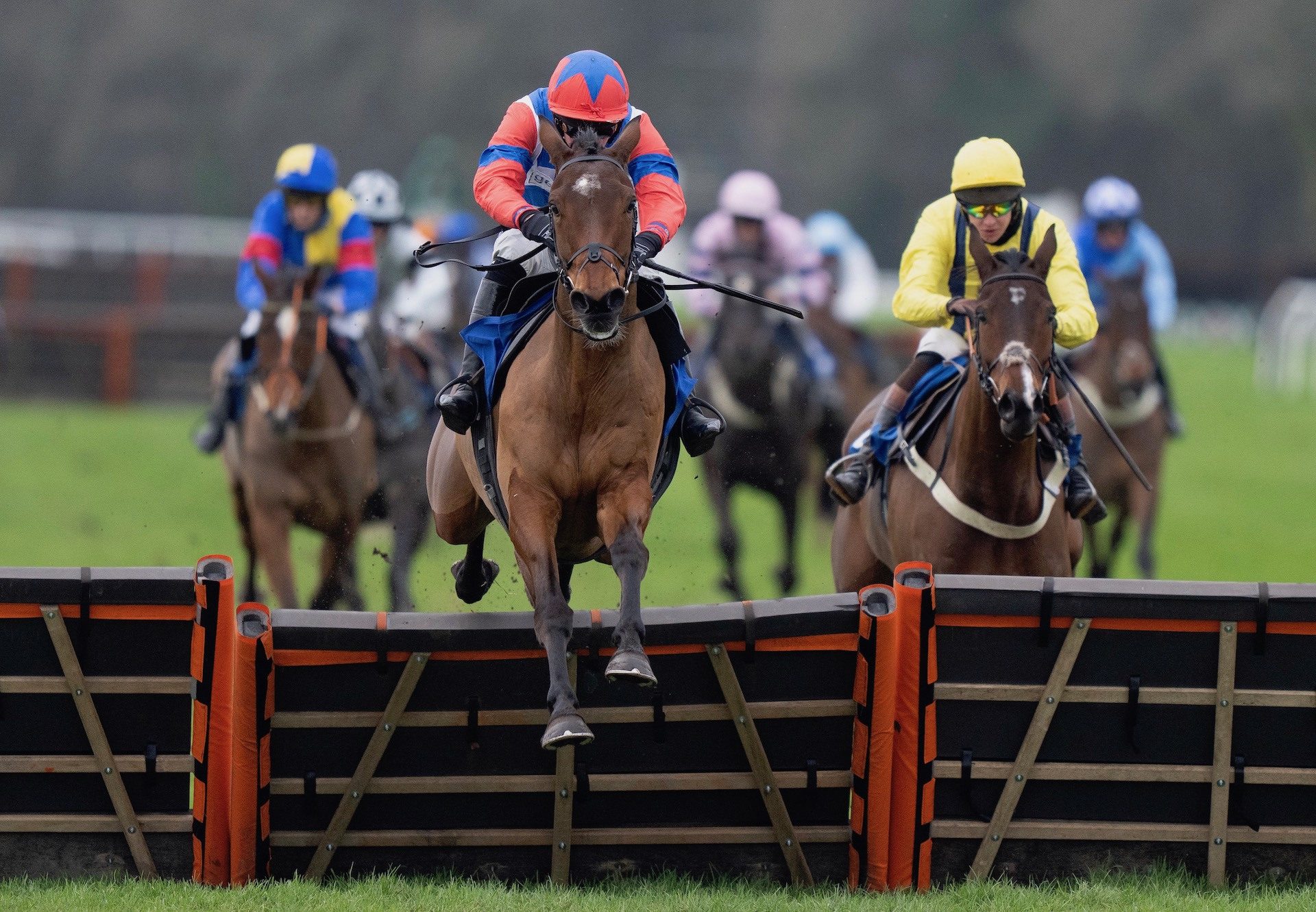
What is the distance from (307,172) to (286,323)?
80 cm

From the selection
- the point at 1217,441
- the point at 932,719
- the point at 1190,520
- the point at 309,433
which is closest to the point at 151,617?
the point at 932,719

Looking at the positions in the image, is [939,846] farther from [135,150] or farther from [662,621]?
[135,150]

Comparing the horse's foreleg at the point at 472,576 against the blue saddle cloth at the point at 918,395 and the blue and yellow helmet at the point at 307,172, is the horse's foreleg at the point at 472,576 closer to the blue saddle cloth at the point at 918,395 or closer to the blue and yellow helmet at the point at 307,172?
the blue saddle cloth at the point at 918,395

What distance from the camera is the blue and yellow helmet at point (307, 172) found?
30.6ft

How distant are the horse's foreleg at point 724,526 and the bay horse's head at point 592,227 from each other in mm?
5245

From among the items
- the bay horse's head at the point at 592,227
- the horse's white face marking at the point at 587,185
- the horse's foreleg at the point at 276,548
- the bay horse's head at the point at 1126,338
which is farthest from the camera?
the bay horse's head at the point at 1126,338

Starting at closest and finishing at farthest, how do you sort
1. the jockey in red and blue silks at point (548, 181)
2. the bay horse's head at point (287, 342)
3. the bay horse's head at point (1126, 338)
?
the jockey in red and blue silks at point (548, 181), the bay horse's head at point (287, 342), the bay horse's head at point (1126, 338)

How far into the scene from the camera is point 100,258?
2866cm

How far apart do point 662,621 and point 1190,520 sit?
11.9 metres

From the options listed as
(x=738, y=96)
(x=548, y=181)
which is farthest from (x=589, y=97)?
(x=738, y=96)

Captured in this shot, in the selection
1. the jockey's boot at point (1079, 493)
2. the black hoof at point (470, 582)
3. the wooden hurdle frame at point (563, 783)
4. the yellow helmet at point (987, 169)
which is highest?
the yellow helmet at point (987, 169)

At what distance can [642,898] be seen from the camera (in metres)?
5.20

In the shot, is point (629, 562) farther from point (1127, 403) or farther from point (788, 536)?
point (1127, 403)

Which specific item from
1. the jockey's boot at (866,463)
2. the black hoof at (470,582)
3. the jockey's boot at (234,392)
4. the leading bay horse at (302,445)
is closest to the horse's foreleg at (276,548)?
the leading bay horse at (302,445)
